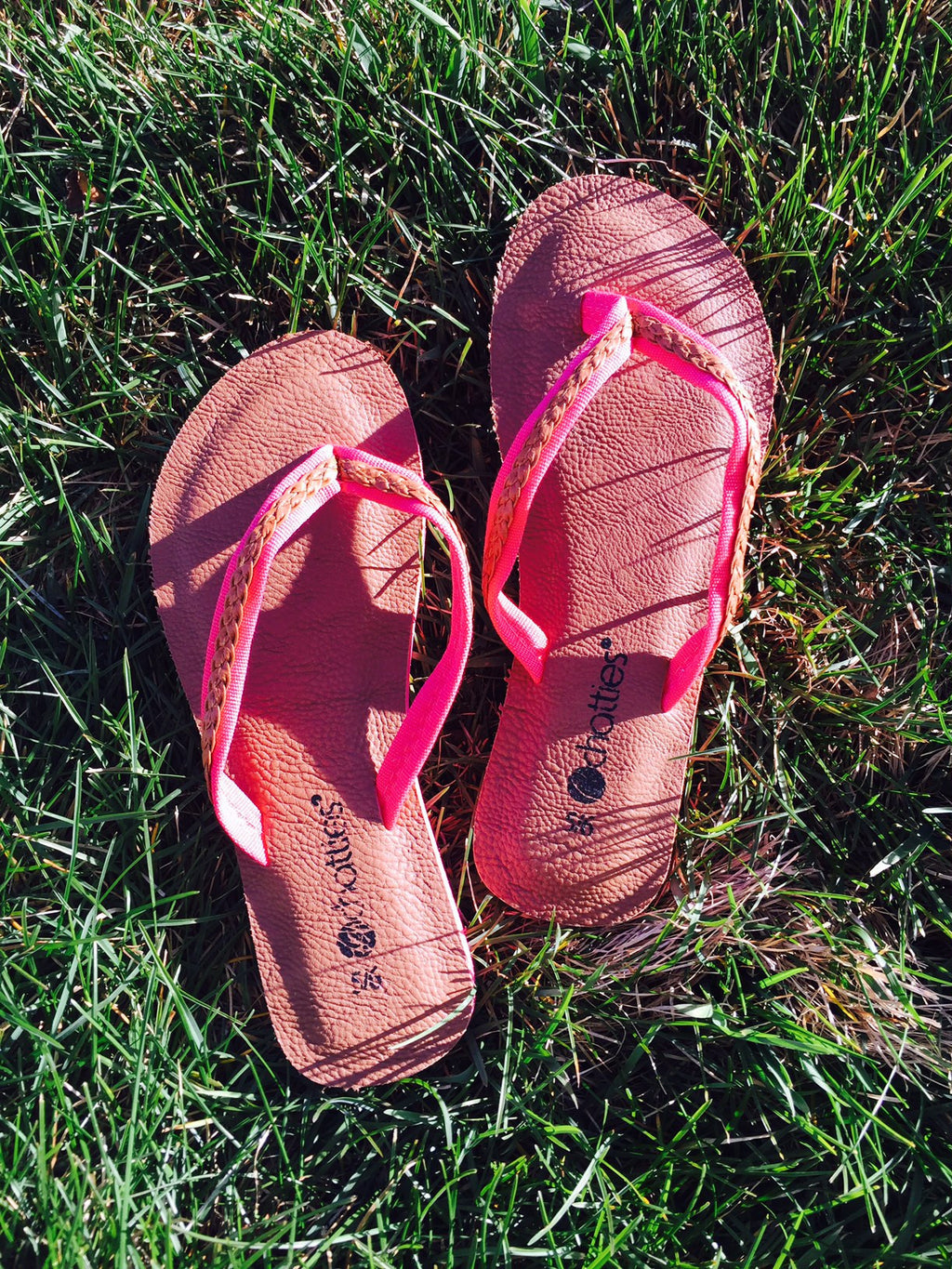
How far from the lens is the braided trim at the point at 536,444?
1.10 m

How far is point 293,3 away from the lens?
1.27 m

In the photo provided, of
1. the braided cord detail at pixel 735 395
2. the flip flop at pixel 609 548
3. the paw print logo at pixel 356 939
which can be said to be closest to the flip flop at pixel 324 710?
the paw print logo at pixel 356 939

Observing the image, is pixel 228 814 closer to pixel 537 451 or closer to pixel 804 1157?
pixel 537 451

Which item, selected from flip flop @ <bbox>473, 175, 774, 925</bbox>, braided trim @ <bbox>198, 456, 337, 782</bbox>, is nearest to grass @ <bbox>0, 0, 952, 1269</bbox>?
flip flop @ <bbox>473, 175, 774, 925</bbox>

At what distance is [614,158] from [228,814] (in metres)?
1.03

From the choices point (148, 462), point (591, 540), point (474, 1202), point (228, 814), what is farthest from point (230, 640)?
point (474, 1202)

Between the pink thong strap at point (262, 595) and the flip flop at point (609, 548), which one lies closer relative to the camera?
the pink thong strap at point (262, 595)

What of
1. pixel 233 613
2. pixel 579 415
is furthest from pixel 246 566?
pixel 579 415

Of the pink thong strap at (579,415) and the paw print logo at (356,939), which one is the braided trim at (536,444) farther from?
the paw print logo at (356,939)

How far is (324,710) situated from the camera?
1246 millimetres

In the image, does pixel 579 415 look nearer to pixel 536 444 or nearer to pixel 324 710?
pixel 536 444

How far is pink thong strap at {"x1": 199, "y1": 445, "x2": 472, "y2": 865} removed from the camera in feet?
3.56

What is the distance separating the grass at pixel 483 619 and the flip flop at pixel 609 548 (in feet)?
0.23

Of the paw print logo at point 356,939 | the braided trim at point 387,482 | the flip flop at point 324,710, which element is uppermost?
the braided trim at point 387,482
